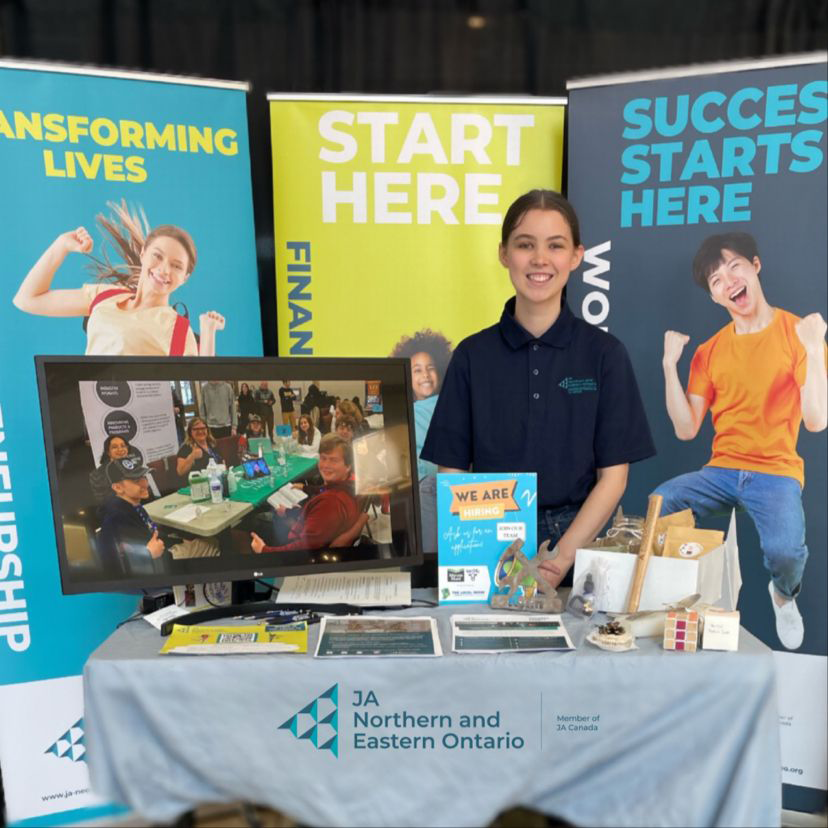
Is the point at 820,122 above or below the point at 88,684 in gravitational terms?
above

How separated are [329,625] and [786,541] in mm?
1717

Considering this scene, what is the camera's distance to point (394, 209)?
2496 millimetres

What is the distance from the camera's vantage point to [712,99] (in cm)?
232

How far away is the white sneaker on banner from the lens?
2355 mm

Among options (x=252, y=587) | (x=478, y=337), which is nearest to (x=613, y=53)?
(x=478, y=337)

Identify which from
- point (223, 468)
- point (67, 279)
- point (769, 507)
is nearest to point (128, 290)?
point (67, 279)

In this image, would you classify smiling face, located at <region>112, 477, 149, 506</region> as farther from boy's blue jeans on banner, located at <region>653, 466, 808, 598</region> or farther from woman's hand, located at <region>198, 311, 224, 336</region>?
boy's blue jeans on banner, located at <region>653, 466, 808, 598</region>

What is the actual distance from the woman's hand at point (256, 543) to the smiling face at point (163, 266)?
4.01 ft

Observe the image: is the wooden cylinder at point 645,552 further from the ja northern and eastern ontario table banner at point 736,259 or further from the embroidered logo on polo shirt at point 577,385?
the ja northern and eastern ontario table banner at point 736,259

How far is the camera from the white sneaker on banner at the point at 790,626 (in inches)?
92.7

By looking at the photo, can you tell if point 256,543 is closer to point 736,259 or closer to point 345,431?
point 345,431

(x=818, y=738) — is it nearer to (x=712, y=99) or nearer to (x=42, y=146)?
(x=712, y=99)

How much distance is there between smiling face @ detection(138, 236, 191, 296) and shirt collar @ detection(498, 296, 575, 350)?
3.79 feet

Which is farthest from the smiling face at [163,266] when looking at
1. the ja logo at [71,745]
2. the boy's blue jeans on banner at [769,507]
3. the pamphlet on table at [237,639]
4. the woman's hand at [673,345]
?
the boy's blue jeans on banner at [769,507]
